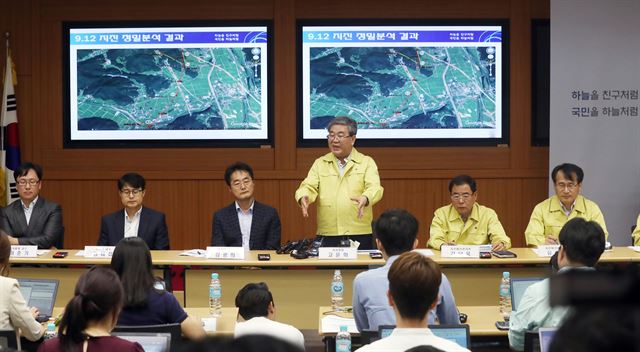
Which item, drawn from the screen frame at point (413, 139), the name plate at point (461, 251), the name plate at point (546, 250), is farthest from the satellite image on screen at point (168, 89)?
the name plate at point (546, 250)

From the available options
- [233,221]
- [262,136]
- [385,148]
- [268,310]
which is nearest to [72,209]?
[262,136]

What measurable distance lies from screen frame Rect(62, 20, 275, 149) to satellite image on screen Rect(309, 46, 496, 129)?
37 cm

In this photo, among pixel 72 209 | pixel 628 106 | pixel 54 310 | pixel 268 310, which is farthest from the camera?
pixel 72 209

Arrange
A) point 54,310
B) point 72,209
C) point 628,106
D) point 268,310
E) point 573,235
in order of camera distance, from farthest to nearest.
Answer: point 72,209, point 628,106, point 54,310, point 268,310, point 573,235

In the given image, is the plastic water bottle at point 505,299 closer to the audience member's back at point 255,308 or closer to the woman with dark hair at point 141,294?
the audience member's back at point 255,308

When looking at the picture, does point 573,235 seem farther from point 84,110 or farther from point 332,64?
point 84,110

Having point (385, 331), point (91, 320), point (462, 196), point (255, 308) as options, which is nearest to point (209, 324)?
point (255, 308)

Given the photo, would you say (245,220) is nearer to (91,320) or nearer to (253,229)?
(253,229)

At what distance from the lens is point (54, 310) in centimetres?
462

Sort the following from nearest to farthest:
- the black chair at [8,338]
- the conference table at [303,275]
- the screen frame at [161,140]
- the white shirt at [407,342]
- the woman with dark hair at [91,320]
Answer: the white shirt at [407,342] → the woman with dark hair at [91,320] → the black chair at [8,338] → the conference table at [303,275] → the screen frame at [161,140]

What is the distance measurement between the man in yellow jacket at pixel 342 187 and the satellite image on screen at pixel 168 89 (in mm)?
1612

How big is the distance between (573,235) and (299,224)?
4599 mm

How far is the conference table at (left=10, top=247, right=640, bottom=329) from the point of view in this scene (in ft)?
17.4

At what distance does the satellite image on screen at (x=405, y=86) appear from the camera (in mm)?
7484
